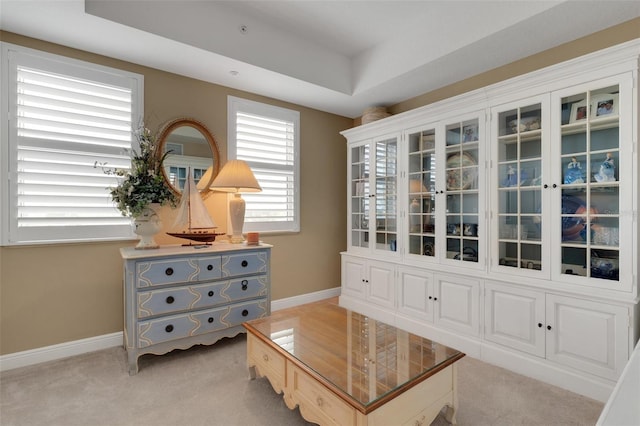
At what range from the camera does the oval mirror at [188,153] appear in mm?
3064

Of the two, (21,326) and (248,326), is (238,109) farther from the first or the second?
(21,326)

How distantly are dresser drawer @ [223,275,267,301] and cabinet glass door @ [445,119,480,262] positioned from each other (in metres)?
1.78

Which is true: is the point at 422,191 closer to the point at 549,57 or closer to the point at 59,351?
the point at 549,57

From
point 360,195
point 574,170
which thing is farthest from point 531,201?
point 360,195

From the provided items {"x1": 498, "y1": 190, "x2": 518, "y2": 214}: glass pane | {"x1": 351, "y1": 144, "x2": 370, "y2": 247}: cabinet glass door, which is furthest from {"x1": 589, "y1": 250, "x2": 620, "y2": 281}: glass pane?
{"x1": 351, "y1": 144, "x2": 370, "y2": 247}: cabinet glass door

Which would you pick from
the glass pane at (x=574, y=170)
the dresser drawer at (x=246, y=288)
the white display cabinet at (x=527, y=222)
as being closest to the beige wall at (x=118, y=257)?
the white display cabinet at (x=527, y=222)

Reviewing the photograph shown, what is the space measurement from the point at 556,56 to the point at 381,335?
104 inches

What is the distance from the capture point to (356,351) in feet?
5.85

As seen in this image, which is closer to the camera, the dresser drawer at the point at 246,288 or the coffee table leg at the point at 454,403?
the coffee table leg at the point at 454,403

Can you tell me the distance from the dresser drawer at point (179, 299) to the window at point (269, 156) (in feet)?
3.19

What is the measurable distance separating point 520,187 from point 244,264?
7.95 ft

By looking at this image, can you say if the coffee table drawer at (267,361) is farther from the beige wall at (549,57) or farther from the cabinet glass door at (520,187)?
the beige wall at (549,57)

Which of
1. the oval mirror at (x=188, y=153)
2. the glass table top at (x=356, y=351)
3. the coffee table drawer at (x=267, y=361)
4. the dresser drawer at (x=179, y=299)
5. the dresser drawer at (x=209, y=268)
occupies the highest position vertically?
the oval mirror at (x=188, y=153)

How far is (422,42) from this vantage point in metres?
2.88
